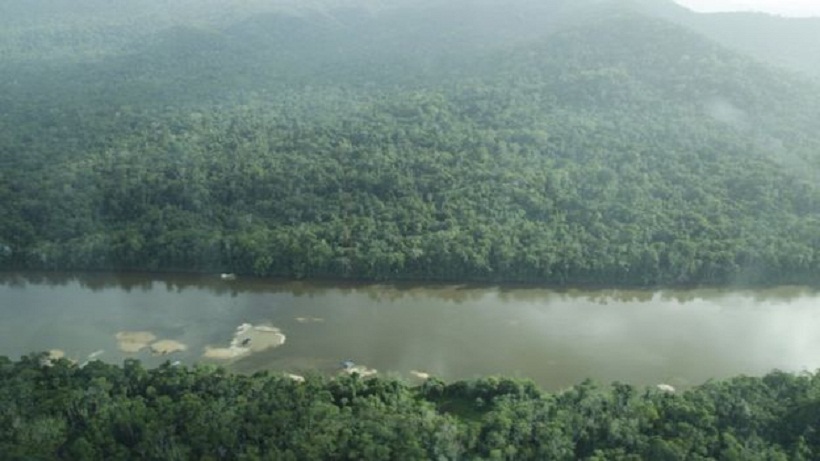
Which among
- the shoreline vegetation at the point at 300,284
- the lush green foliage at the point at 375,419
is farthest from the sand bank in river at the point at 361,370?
the shoreline vegetation at the point at 300,284

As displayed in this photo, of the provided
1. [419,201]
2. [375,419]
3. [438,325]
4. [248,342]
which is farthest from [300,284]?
[375,419]

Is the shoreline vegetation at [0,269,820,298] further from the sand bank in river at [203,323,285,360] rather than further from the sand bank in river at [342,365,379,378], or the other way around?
the sand bank in river at [342,365,379,378]

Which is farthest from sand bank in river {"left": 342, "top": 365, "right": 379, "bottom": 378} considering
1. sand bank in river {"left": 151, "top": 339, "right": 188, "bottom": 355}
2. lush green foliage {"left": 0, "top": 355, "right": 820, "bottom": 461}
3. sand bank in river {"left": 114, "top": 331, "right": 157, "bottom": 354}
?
sand bank in river {"left": 114, "top": 331, "right": 157, "bottom": 354}

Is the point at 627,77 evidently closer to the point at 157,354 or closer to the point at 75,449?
the point at 157,354

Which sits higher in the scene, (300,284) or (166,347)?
(300,284)

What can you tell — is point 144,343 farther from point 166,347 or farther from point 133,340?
point 166,347

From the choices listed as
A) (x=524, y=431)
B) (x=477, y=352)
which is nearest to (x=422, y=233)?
(x=477, y=352)
